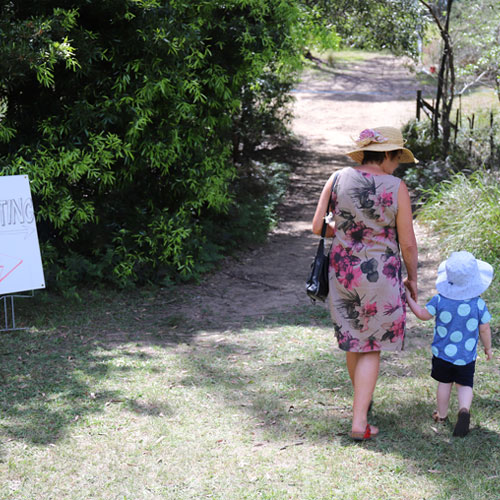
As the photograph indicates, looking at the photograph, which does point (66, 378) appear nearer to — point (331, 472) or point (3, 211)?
point (3, 211)

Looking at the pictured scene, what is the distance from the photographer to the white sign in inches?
230

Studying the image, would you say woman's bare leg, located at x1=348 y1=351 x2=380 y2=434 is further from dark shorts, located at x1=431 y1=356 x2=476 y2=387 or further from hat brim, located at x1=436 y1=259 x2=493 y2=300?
hat brim, located at x1=436 y1=259 x2=493 y2=300

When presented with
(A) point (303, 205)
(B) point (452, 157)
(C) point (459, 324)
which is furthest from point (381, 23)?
(C) point (459, 324)

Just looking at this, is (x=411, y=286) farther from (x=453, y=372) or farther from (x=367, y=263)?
(x=453, y=372)

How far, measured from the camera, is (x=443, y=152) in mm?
12492

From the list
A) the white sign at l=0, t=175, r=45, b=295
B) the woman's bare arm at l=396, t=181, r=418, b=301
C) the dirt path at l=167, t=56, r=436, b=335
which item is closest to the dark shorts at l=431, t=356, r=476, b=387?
the woman's bare arm at l=396, t=181, r=418, b=301

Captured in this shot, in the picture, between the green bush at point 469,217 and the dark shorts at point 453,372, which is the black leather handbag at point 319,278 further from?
the green bush at point 469,217

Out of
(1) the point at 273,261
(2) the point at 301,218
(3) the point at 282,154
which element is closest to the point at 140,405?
(1) the point at 273,261

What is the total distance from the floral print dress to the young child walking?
20 cm

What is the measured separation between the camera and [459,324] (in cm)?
399

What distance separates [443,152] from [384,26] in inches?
97.8

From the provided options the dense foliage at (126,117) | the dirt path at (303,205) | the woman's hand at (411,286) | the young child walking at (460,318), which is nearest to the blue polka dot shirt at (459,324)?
the young child walking at (460,318)

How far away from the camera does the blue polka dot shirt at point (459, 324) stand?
13.0ft

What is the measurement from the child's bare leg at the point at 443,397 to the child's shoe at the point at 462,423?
15cm
